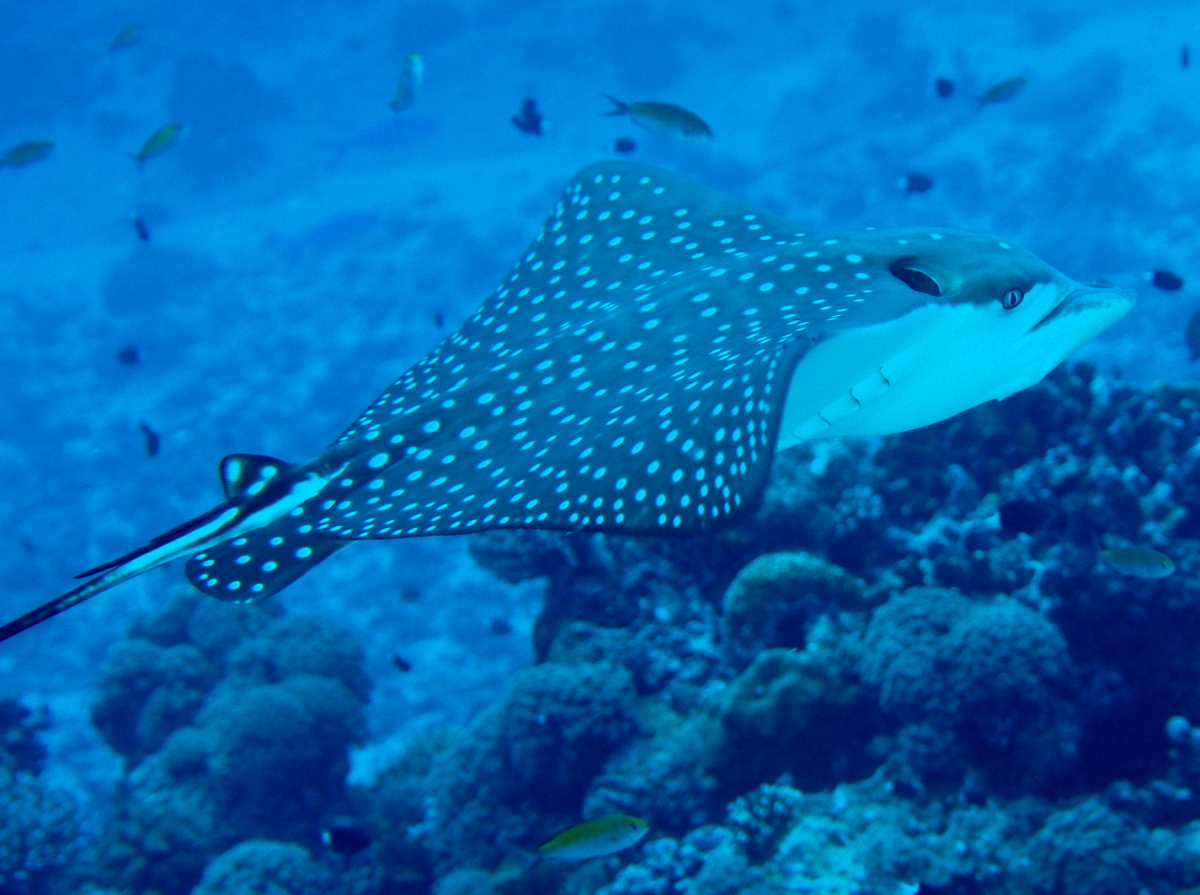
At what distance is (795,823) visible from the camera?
Result: 4.78 meters

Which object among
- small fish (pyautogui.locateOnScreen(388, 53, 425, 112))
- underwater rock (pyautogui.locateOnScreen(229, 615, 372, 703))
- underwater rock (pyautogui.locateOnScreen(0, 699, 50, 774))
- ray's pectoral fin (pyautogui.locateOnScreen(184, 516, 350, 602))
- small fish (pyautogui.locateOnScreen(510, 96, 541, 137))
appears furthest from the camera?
small fish (pyautogui.locateOnScreen(388, 53, 425, 112))

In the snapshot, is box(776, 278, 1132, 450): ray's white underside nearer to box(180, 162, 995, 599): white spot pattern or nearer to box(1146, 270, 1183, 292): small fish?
box(180, 162, 995, 599): white spot pattern

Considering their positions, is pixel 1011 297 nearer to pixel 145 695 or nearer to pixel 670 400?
pixel 670 400

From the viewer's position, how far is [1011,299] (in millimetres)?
3445

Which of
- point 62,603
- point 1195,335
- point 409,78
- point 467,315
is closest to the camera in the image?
point 62,603

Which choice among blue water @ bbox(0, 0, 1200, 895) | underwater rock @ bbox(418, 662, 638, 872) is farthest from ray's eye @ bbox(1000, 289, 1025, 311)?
underwater rock @ bbox(418, 662, 638, 872)

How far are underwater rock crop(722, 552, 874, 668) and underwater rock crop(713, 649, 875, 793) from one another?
38 centimetres

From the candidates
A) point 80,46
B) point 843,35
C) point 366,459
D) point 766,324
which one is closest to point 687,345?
point 766,324

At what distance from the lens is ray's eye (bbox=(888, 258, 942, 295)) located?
359cm

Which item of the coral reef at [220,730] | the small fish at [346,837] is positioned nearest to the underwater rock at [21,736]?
the coral reef at [220,730]

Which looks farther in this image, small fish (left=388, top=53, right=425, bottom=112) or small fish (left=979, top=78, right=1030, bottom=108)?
small fish (left=388, top=53, right=425, bottom=112)

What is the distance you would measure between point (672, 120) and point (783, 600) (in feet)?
22.7

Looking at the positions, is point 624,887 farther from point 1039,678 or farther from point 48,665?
point 48,665

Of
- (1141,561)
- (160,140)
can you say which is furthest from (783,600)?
(160,140)
